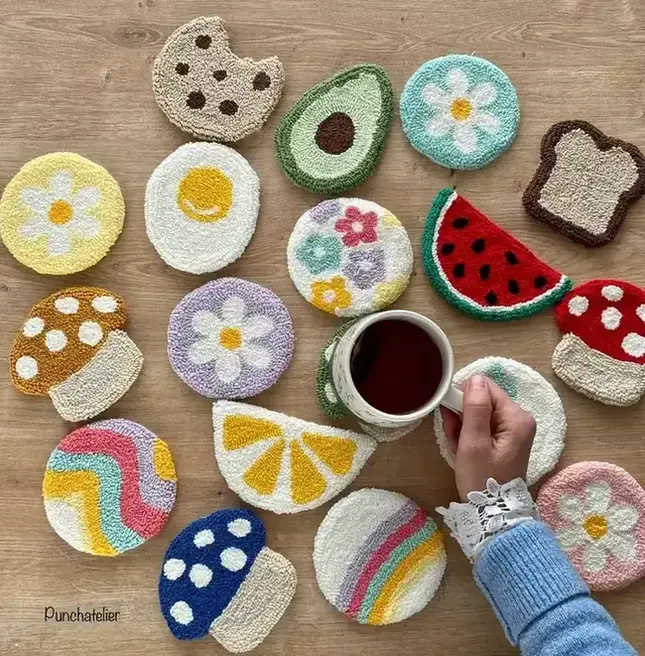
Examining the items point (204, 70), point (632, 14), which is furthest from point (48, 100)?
point (632, 14)

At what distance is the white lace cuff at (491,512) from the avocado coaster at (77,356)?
346 millimetres

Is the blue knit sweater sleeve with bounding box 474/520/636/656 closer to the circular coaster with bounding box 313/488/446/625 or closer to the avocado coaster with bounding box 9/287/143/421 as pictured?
the circular coaster with bounding box 313/488/446/625

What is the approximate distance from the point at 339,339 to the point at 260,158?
206mm

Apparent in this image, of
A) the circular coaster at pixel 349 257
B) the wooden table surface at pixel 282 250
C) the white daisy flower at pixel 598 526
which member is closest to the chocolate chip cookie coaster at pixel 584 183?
the wooden table surface at pixel 282 250

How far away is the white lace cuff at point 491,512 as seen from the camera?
0.63 metres

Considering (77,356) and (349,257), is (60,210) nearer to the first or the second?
(77,356)

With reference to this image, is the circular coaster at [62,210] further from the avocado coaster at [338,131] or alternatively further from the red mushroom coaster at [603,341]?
the red mushroom coaster at [603,341]

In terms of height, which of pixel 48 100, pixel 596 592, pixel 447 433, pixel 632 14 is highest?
pixel 632 14

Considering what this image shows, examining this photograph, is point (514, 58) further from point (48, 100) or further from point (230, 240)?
point (48, 100)

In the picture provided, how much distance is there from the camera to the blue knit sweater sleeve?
576mm

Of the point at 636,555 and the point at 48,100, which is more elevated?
the point at 48,100

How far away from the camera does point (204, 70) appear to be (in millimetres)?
746

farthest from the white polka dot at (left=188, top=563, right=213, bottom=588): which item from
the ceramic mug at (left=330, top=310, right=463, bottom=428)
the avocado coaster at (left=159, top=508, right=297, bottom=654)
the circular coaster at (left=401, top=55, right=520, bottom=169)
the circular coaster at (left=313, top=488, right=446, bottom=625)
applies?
the circular coaster at (left=401, top=55, right=520, bottom=169)

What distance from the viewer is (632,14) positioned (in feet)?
2.48
